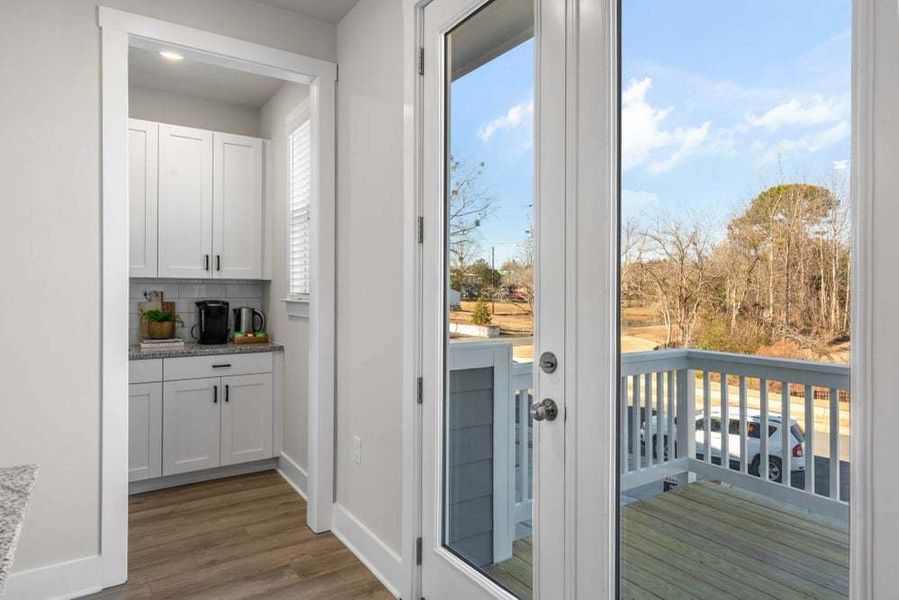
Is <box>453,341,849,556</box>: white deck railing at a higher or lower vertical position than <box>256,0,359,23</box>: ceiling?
lower

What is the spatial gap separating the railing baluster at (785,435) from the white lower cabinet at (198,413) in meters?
3.37

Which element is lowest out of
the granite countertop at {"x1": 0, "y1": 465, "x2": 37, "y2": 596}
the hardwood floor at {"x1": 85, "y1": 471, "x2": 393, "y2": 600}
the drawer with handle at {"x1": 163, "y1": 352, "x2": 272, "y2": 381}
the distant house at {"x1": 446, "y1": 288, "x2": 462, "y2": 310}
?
the hardwood floor at {"x1": 85, "y1": 471, "x2": 393, "y2": 600}

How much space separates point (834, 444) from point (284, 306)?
3.44 metres

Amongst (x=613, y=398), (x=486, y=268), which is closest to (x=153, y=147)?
(x=486, y=268)

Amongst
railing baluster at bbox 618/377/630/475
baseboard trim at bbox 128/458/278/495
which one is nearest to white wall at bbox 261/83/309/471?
baseboard trim at bbox 128/458/278/495

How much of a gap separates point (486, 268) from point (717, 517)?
1.02m

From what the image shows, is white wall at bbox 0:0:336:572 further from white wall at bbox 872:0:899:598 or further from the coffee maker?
white wall at bbox 872:0:899:598

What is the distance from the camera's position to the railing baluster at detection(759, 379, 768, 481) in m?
1.16

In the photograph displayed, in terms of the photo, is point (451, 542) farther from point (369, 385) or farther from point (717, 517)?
point (717, 517)

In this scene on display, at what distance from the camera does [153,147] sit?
12.1 ft

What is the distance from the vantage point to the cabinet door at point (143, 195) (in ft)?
Result: 11.9

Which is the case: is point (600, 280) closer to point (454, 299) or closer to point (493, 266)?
point (493, 266)

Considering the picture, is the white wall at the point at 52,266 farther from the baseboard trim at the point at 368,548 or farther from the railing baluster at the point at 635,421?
the railing baluster at the point at 635,421

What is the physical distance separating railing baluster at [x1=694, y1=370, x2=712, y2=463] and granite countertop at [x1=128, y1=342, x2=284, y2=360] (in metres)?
3.15
